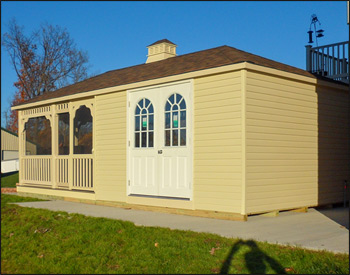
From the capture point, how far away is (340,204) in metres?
11.3

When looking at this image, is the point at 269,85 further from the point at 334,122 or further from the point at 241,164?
the point at 334,122

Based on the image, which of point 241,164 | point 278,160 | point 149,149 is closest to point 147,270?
point 241,164

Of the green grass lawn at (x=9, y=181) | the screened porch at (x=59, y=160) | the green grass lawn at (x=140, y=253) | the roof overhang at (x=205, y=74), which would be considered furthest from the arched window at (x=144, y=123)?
the green grass lawn at (x=9, y=181)

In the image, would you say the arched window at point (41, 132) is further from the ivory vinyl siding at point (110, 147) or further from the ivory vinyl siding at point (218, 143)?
the ivory vinyl siding at point (218, 143)

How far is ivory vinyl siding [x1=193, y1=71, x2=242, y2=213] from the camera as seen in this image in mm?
8883

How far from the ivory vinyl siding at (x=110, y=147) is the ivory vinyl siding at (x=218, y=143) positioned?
242cm

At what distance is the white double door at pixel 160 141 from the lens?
9.90 metres

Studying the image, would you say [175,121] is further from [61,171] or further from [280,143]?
[61,171]

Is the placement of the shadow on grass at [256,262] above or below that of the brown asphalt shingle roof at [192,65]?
below

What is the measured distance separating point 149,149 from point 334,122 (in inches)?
165

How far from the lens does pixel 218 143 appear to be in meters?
9.24

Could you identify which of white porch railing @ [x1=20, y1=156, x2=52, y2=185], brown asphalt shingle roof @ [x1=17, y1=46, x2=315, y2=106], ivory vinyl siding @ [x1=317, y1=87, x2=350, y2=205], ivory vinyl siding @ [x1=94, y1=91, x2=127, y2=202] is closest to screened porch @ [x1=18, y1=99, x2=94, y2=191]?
white porch railing @ [x1=20, y1=156, x2=52, y2=185]

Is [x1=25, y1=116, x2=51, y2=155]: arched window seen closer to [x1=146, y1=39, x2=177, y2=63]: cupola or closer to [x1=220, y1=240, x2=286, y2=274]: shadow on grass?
[x1=146, y1=39, x2=177, y2=63]: cupola

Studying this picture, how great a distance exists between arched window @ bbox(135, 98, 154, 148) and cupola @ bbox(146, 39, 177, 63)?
3.91m
